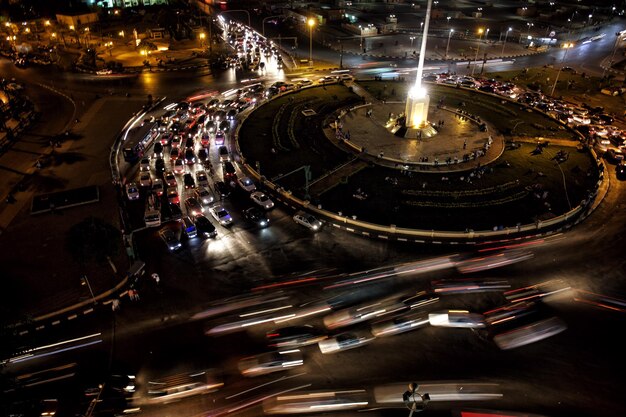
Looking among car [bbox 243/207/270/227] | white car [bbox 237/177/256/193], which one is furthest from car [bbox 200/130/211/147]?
car [bbox 243/207/270/227]

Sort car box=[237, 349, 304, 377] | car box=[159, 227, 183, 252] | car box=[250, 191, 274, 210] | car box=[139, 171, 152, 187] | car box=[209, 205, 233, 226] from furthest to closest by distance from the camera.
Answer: car box=[139, 171, 152, 187] → car box=[250, 191, 274, 210] → car box=[209, 205, 233, 226] → car box=[159, 227, 183, 252] → car box=[237, 349, 304, 377]

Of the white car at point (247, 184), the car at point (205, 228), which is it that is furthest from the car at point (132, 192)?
the white car at point (247, 184)

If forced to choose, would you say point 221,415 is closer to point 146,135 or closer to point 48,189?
point 48,189

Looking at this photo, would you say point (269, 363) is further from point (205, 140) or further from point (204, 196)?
point (205, 140)

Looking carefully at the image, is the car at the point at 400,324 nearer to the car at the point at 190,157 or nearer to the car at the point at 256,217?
the car at the point at 256,217

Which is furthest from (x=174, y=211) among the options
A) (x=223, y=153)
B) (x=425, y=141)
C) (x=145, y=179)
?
(x=425, y=141)

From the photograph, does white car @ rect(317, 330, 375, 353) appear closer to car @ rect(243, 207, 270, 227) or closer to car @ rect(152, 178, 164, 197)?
car @ rect(243, 207, 270, 227)

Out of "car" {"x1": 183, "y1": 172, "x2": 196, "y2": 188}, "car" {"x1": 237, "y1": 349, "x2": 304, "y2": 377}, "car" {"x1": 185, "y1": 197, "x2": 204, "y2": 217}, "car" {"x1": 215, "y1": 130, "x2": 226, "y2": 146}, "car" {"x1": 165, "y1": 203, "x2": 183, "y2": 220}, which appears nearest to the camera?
"car" {"x1": 237, "y1": 349, "x2": 304, "y2": 377}

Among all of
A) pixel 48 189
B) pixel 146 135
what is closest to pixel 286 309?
pixel 48 189
